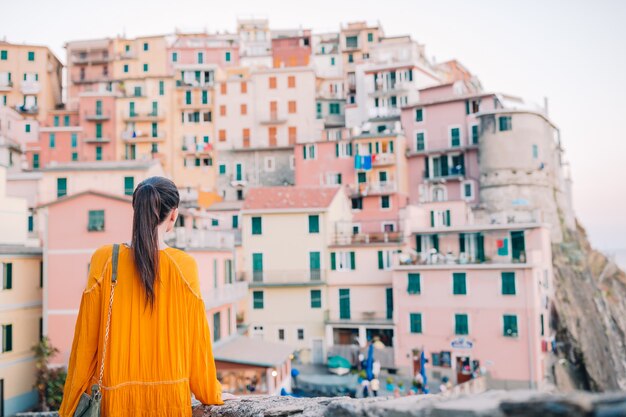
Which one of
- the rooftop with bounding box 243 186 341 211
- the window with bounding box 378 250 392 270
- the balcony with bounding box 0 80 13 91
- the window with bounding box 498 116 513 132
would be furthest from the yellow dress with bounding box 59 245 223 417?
the balcony with bounding box 0 80 13 91

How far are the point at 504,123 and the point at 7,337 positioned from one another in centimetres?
3920

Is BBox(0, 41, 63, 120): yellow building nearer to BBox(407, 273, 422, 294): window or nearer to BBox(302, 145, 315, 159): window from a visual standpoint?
BBox(302, 145, 315, 159): window

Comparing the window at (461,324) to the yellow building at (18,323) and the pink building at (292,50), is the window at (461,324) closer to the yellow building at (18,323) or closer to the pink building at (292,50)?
the yellow building at (18,323)

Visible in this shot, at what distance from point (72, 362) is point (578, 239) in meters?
57.5

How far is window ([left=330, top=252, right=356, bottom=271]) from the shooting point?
37594 millimetres

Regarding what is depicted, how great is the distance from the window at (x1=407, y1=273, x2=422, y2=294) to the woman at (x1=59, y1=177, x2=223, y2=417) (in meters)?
31.8

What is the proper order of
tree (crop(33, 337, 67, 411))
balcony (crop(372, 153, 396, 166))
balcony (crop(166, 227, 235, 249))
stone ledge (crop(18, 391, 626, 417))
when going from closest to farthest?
stone ledge (crop(18, 391, 626, 417))
tree (crop(33, 337, 67, 411))
balcony (crop(166, 227, 235, 249))
balcony (crop(372, 153, 396, 166))

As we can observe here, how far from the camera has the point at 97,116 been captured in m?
56.4

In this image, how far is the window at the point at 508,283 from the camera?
104ft

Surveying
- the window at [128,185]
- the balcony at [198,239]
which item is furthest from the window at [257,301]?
the window at [128,185]

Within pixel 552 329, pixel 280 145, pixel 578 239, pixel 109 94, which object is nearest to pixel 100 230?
pixel 552 329

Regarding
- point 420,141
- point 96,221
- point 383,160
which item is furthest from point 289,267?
point 420,141

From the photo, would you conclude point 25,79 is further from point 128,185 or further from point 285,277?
point 285,277

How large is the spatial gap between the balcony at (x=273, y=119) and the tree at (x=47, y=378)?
37.2 m
